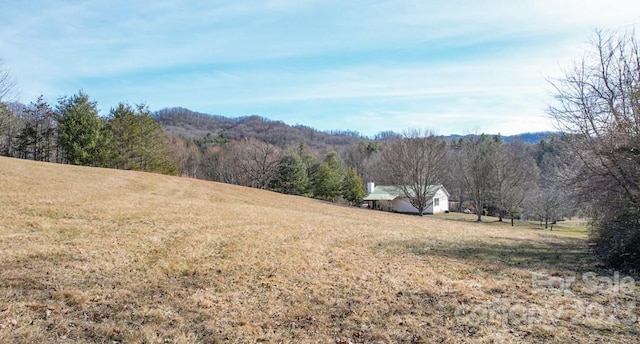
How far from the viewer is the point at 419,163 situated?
127 ft

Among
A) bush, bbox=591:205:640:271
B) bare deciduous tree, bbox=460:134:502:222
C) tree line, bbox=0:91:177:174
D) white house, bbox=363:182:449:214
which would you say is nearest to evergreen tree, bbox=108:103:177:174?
tree line, bbox=0:91:177:174

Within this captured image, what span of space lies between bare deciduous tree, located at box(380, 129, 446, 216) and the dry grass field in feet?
84.9

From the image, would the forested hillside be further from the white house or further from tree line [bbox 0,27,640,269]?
the white house

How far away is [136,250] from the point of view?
8836 millimetres

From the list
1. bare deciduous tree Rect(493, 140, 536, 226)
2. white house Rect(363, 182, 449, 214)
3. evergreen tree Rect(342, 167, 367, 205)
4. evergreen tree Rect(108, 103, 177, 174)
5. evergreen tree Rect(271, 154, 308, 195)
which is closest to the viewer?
evergreen tree Rect(108, 103, 177, 174)

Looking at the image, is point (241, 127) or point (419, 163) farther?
point (241, 127)

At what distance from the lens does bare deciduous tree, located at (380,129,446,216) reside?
38438 millimetres

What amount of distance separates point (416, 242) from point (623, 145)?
266 inches

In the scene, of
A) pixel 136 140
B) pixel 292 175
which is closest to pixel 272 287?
pixel 136 140

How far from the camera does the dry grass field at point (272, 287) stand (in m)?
5.01

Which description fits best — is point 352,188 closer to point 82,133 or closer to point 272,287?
point 82,133

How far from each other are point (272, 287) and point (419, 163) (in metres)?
33.9

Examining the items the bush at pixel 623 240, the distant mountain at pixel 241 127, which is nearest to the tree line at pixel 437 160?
the bush at pixel 623 240

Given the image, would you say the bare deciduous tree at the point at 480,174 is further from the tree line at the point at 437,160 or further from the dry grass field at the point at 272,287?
the dry grass field at the point at 272,287
